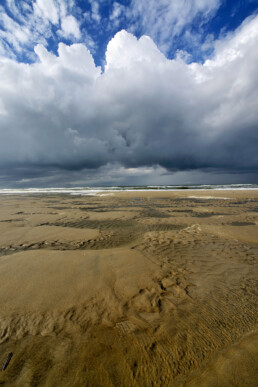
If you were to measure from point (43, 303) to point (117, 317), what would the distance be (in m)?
1.37

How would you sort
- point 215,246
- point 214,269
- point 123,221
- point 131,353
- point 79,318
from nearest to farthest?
point 131,353, point 79,318, point 214,269, point 215,246, point 123,221

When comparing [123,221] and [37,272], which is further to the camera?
[123,221]

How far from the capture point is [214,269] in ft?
13.9

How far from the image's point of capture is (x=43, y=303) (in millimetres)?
2939

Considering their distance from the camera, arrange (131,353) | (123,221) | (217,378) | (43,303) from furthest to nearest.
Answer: (123,221) → (43,303) → (131,353) → (217,378)

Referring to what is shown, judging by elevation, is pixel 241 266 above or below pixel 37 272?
below

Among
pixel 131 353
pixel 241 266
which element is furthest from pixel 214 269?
pixel 131 353

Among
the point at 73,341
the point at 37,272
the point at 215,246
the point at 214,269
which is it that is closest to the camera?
the point at 73,341

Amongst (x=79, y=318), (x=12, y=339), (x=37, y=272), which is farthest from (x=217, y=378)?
(x=37, y=272)

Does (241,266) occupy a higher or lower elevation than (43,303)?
lower

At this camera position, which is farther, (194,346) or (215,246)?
(215,246)

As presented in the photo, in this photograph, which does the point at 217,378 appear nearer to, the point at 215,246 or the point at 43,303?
the point at 43,303

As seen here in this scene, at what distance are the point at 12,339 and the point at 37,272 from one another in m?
1.73

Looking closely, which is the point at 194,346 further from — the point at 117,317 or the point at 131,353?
the point at 117,317
